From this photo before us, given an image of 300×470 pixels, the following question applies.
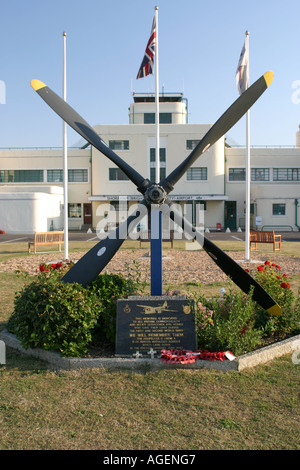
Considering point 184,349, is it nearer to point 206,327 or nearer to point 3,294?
point 206,327

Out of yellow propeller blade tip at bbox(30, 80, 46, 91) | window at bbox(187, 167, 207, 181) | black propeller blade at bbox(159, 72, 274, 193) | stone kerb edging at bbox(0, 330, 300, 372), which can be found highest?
window at bbox(187, 167, 207, 181)

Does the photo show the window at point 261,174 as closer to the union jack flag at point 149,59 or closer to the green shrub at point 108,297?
the union jack flag at point 149,59

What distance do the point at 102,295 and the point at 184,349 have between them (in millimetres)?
1658

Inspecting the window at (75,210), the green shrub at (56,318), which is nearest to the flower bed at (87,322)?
the green shrub at (56,318)

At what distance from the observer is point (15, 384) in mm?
5023

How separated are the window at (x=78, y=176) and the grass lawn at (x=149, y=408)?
37.5 meters

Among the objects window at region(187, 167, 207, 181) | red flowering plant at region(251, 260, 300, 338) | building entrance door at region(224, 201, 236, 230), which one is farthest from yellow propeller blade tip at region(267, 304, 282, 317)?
building entrance door at region(224, 201, 236, 230)

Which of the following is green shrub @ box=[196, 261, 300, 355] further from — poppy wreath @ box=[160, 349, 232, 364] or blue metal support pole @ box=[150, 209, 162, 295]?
blue metal support pole @ box=[150, 209, 162, 295]

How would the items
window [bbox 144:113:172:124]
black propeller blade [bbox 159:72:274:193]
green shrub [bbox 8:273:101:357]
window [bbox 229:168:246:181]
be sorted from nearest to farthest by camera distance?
1. green shrub [bbox 8:273:101:357]
2. black propeller blade [bbox 159:72:274:193]
3. window [bbox 229:168:246:181]
4. window [bbox 144:113:172:124]

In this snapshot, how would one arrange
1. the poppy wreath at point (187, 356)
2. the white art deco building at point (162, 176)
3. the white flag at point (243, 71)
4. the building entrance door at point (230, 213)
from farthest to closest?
the building entrance door at point (230, 213) < the white art deco building at point (162, 176) < the white flag at point (243, 71) < the poppy wreath at point (187, 356)

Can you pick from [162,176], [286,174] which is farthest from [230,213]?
[162,176]

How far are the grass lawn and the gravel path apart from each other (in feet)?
19.1

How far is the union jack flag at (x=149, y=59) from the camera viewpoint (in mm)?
12242

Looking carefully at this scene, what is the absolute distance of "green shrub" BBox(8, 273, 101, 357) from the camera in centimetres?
555
